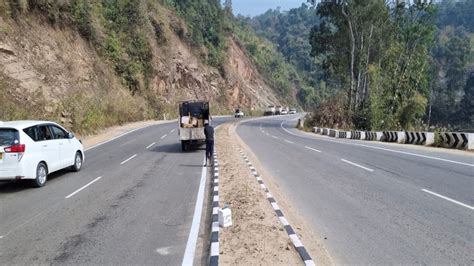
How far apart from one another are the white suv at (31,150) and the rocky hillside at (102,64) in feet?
37.7

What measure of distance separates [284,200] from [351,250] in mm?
3242

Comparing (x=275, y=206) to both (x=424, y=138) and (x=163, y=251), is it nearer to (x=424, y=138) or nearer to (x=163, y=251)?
(x=163, y=251)

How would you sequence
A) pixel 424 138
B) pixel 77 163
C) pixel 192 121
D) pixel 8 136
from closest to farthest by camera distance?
pixel 8 136
pixel 77 163
pixel 192 121
pixel 424 138

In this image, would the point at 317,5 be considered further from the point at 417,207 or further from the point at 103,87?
the point at 417,207

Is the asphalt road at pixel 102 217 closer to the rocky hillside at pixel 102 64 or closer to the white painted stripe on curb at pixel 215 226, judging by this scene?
the white painted stripe on curb at pixel 215 226

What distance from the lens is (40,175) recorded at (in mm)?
11211

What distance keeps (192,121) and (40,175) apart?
416 inches

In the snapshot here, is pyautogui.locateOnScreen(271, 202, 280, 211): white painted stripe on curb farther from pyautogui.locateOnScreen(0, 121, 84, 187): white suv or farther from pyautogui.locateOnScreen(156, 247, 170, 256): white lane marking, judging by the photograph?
pyautogui.locateOnScreen(0, 121, 84, 187): white suv

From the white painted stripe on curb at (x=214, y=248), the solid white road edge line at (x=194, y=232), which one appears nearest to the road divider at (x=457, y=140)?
the solid white road edge line at (x=194, y=232)

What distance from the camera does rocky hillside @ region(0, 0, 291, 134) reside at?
29.1 metres

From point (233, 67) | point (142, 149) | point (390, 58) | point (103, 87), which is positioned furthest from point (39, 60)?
point (233, 67)

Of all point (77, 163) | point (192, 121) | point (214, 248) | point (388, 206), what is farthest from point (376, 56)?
point (214, 248)

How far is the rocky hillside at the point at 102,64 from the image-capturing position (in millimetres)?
29116

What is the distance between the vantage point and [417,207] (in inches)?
330
